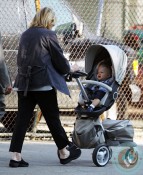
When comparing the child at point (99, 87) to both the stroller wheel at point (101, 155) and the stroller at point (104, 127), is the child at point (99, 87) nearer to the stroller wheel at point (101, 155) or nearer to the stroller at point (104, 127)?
the stroller at point (104, 127)

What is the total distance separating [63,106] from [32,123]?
2.11 ft

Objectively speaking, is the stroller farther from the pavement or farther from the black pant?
the black pant

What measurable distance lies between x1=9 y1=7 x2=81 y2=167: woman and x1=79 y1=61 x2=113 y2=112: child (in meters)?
0.36

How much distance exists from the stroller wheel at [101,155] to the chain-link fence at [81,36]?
2377 millimetres

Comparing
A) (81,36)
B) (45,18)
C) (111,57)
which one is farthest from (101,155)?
(81,36)

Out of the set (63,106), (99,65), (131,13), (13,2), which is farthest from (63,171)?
(131,13)

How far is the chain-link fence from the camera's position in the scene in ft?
32.3

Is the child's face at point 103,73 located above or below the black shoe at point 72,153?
above

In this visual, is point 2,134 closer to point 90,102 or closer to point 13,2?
point 13,2

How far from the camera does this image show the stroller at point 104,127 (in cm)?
739

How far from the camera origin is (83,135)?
290 inches

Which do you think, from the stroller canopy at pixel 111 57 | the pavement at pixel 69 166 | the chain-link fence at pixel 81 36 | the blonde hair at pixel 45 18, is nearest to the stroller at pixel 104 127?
the stroller canopy at pixel 111 57

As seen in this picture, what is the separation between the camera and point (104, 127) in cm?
769

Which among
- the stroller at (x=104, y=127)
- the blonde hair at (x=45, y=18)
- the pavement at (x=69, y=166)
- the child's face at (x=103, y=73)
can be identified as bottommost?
the pavement at (x=69, y=166)
